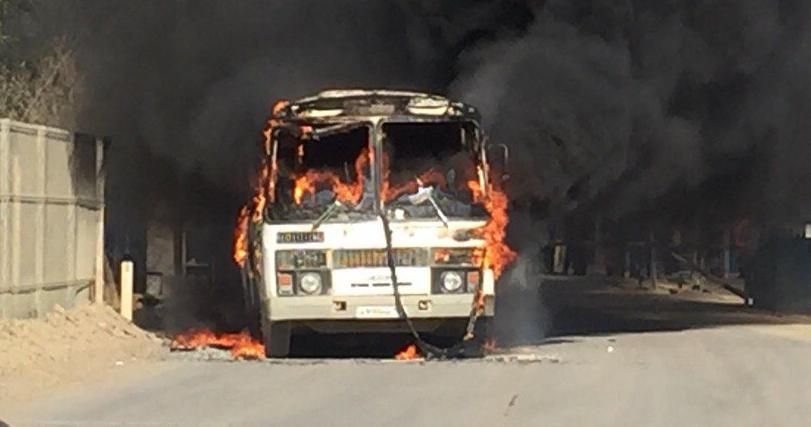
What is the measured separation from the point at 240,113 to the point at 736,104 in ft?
28.3

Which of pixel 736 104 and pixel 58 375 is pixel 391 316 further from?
pixel 736 104

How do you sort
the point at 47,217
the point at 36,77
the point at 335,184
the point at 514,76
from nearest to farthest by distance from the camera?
1. the point at 335,184
2. the point at 47,217
3. the point at 514,76
4. the point at 36,77

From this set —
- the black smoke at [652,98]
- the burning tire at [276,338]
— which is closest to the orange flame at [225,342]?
the burning tire at [276,338]

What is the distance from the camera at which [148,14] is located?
26.1 metres

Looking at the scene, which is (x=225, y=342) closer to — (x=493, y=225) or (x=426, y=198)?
(x=426, y=198)

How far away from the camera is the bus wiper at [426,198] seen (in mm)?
16516

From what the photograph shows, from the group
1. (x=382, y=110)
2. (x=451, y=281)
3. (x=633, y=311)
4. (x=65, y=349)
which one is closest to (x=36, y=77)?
(x=65, y=349)

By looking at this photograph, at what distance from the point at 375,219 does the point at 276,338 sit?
179cm

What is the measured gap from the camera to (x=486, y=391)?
13.8 meters

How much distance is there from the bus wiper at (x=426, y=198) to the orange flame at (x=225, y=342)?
252cm

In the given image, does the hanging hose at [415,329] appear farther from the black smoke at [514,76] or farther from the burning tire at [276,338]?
the black smoke at [514,76]

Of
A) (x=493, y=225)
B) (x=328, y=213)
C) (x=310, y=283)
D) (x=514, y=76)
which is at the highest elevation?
(x=514, y=76)

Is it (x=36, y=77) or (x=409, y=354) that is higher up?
(x=36, y=77)

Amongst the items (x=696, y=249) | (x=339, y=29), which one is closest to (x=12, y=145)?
(x=339, y=29)
